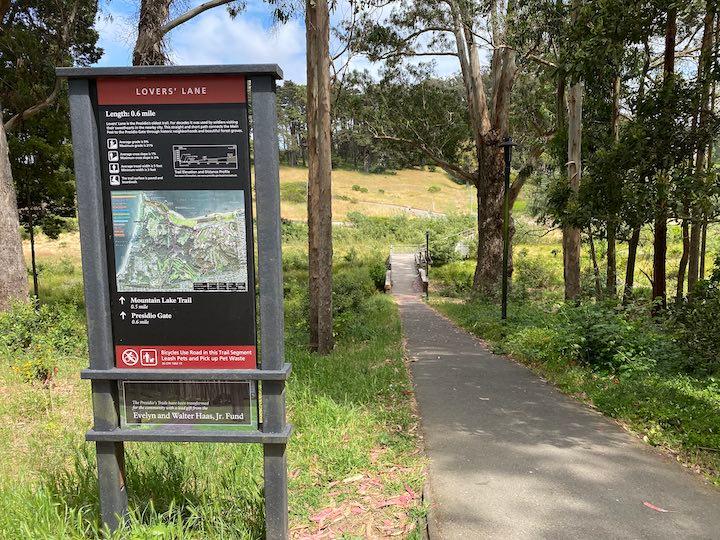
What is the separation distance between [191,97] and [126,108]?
1.22ft

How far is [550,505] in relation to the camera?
12.1 feet

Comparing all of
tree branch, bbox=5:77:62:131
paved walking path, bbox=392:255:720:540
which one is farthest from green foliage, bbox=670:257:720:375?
tree branch, bbox=5:77:62:131

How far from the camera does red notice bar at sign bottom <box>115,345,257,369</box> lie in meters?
2.92

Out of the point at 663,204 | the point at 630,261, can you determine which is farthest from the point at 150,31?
the point at 630,261

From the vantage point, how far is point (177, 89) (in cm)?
278

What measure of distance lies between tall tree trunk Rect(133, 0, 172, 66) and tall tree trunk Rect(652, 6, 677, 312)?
9.18 m

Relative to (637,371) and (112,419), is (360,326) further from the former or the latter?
(112,419)

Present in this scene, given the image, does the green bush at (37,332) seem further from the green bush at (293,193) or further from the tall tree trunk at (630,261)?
the green bush at (293,193)

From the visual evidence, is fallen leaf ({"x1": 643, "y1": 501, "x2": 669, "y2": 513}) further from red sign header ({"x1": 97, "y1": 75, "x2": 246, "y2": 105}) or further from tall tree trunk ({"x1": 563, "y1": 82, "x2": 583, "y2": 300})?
tall tree trunk ({"x1": 563, "y1": 82, "x2": 583, "y2": 300})

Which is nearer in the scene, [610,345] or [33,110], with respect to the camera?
[610,345]

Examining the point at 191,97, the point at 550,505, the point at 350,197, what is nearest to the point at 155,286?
the point at 191,97

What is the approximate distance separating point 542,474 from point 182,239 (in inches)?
129

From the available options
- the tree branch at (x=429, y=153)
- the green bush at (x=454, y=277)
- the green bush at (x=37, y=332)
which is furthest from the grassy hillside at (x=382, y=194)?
the green bush at (x=37, y=332)

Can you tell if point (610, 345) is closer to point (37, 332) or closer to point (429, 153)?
point (37, 332)
